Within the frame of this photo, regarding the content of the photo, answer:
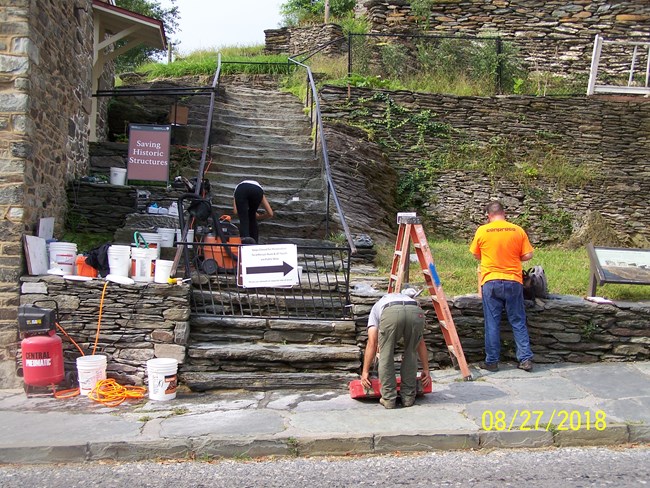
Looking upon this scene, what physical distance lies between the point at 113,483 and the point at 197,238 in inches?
144

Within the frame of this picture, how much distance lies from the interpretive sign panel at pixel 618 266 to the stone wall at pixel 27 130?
6351mm

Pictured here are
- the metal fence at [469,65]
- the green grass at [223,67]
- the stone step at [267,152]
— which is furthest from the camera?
the green grass at [223,67]

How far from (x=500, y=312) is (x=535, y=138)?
26.2 feet

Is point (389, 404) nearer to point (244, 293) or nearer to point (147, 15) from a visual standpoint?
point (244, 293)

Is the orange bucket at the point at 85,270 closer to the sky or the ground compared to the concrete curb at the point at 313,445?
closer to the sky

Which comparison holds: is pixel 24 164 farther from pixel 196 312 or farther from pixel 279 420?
pixel 279 420

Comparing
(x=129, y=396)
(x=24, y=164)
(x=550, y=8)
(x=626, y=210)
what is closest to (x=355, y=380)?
(x=129, y=396)

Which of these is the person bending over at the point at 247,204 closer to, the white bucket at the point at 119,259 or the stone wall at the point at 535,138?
the white bucket at the point at 119,259

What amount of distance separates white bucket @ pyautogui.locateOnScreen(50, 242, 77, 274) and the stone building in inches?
12.0

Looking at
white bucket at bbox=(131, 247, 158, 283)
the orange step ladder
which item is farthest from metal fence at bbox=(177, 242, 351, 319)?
the orange step ladder

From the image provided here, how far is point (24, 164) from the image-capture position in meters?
6.20

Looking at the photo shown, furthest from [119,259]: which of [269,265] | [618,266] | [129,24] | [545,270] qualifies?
[129,24]

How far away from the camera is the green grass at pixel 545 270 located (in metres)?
7.41
